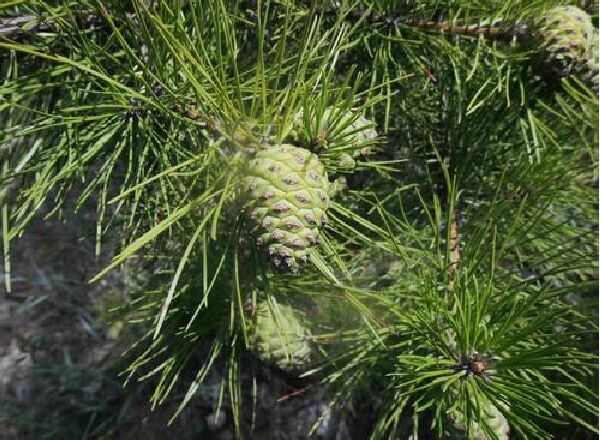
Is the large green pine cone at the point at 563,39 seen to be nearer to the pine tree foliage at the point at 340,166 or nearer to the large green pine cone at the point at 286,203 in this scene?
the pine tree foliage at the point at 340,166

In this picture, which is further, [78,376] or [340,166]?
[78,376]

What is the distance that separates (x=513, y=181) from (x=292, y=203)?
44 centimetres

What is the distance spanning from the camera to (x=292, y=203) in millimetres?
542

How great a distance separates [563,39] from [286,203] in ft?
1.30

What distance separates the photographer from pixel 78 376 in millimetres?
1847

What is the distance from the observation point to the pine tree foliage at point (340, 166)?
1.95 ft

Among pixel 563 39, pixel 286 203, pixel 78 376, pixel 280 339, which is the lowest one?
pixel 78 376

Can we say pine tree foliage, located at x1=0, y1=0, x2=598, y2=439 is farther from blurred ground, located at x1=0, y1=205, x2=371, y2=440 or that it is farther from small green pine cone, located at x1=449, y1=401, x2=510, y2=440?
blurred ground, located at x1=0, y1=205, x2=371, y2=440

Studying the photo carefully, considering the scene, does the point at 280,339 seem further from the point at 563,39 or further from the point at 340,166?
the point at 563,39

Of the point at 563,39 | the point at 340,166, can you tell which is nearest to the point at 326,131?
the point at 340,166

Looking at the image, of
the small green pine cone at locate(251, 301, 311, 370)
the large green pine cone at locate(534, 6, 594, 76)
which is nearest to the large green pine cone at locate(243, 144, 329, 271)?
the small green pine cone at locate(251, 301, 311, 370)

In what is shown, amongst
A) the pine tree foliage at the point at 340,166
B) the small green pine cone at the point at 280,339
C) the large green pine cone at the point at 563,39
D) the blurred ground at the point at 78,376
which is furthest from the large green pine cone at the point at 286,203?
the blurred ground at the point at 78,376

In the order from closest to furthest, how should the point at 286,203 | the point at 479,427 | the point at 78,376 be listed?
the point at 286,203, the point at 479,427, the point at 78,376

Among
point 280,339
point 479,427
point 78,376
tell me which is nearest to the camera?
point 479,427
